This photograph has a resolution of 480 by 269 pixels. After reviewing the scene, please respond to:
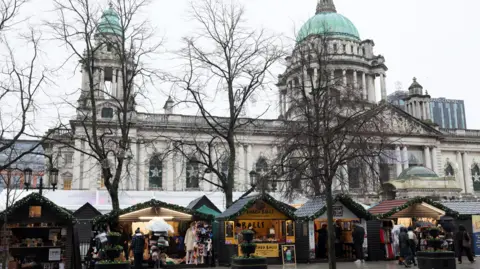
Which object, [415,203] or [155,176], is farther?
[155,176]

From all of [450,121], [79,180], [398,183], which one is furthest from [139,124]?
[450,121]

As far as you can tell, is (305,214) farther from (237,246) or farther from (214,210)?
(214,210)

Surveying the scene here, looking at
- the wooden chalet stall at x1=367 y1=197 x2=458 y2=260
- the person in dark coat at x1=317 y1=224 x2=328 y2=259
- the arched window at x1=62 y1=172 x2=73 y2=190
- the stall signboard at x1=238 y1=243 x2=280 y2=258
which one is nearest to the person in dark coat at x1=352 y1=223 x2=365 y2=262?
the wooden chalet stall at x1=367 y1=197 x2=458 y2=260

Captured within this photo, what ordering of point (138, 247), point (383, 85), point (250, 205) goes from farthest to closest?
point (383, 85)
point (250, 205)
point (138, 247)

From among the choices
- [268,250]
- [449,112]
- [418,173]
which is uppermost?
[449,112]

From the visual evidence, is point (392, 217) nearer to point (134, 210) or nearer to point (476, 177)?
point (134, 210)

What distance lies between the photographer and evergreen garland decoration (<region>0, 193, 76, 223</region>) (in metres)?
20.3

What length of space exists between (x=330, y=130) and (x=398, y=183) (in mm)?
29889

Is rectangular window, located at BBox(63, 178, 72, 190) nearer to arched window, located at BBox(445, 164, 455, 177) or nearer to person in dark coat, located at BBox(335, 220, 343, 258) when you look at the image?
person in dark coat, located at BBox(335, 220, 343, 258)

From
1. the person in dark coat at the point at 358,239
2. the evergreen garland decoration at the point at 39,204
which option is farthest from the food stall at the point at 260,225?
the evergreen garland decoration at the point at 39,204

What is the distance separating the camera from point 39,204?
20984mm

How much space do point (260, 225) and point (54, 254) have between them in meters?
9.32

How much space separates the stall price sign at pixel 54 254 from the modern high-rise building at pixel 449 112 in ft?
528

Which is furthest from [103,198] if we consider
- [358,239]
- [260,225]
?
[358,239]
